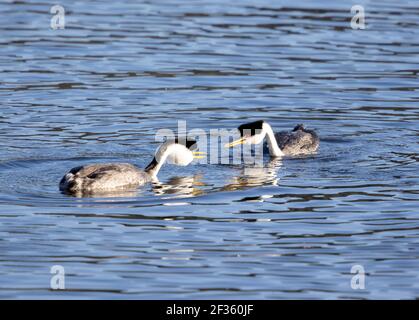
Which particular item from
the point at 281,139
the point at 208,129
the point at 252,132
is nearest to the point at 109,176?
the point at 252,132

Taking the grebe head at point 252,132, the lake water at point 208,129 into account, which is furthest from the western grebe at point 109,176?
the grebe head at point 252,132

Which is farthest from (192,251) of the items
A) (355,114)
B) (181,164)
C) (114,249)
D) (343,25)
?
(343,25)

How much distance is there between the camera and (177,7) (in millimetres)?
28297

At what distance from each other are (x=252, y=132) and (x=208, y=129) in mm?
1159

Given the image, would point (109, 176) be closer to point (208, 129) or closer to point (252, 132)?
point (252, 132)

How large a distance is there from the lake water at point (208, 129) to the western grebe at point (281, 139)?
217 mm

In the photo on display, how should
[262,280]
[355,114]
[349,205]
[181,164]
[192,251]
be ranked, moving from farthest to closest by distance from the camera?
1. [355,114]
2. [181,164]
3. [349,205]
4. [192,251]
5. [262,280]

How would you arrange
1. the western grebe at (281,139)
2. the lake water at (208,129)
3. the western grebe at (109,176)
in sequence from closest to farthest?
1. the lake water at (208,129)
2. the western grebe at (109,176)
3. the western grebe at (281,139)

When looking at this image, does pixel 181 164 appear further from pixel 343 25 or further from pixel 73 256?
pixel 343 25

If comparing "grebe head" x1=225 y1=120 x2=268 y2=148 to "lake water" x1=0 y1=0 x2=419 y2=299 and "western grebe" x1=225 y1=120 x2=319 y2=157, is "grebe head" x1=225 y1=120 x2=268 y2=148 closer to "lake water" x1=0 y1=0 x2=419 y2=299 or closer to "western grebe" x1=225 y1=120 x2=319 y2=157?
"western grebe" x1=225 y1=120 x2=319 y2=157

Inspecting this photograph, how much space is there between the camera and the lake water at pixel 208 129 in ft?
41.4

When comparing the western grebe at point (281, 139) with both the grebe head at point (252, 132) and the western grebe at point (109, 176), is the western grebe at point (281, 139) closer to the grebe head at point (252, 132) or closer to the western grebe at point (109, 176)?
the grebe head at point (252, 132)

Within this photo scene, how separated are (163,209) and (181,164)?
2.76m
